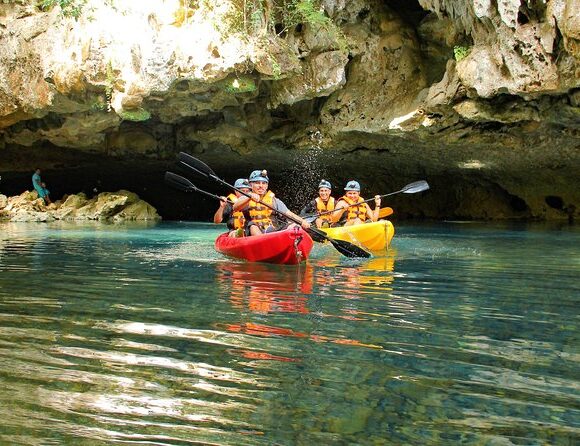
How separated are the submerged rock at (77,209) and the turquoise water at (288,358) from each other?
12314 mm

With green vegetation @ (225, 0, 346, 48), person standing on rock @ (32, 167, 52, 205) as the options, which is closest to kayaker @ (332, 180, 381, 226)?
green vegetation @ (225, 0, 346, 48)

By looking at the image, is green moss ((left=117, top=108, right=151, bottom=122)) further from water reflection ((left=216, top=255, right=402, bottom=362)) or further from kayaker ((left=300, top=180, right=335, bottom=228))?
water reflection ((left=216, top=255, right=402, bottom=362))

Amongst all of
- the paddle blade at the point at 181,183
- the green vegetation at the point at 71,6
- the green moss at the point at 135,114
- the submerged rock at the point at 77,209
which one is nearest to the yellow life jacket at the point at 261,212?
the paddle blade at the point at 181,183

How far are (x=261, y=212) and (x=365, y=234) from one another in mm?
1655

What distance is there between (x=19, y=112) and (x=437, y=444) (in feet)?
51.1

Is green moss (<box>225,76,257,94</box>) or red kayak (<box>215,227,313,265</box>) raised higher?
green moss (<box>225,76,257,94</box>)

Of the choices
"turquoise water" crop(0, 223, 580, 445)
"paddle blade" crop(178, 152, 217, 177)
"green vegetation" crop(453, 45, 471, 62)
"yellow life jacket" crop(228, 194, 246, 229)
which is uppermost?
"green vegetation" crop(453, 45, 471, 62)

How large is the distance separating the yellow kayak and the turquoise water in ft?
8.20

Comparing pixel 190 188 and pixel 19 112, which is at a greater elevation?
pixel 19 112

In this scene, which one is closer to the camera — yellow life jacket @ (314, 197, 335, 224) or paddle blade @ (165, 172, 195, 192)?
paddle blade @ (165, 172, 195, 192)

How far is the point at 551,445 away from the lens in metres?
2.06

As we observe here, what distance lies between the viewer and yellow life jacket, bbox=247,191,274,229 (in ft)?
27.0

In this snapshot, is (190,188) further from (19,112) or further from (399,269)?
(19,112)

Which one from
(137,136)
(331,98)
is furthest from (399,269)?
(137,136)
